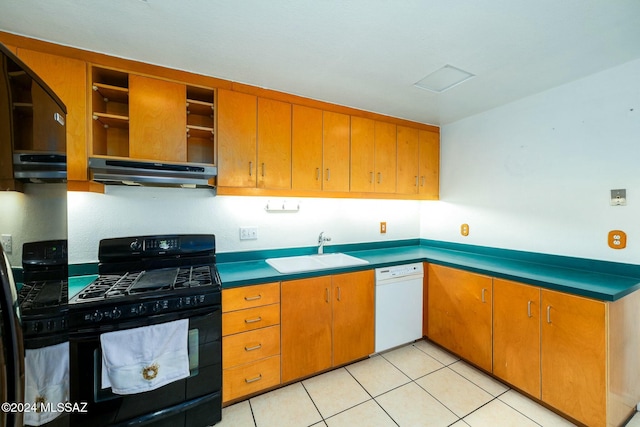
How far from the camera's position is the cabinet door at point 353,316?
2111mm

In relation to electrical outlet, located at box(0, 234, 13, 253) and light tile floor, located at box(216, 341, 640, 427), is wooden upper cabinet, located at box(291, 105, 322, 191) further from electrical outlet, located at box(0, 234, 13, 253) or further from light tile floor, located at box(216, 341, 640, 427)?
electrical outlet, located at box(0, 234, 13, 253)

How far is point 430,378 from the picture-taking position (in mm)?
2059

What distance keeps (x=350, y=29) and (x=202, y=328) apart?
191 cm

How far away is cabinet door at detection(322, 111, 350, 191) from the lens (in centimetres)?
237

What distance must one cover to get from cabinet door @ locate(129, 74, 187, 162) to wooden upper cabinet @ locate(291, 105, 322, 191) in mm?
836

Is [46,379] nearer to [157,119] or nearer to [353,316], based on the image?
[157,119]

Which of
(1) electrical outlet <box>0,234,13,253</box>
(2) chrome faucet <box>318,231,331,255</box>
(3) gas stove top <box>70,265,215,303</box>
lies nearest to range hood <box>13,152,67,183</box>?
(1) electrical outlet <box>0,234,13,253</box>

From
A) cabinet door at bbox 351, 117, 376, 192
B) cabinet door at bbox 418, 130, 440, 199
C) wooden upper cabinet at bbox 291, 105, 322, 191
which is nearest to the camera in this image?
wooden upper cabinet at bbox 291, 105, 322, 191

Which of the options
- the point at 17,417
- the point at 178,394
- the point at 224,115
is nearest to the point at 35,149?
the point at 17,417

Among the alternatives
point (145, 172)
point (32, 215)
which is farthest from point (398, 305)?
point (32, 215)

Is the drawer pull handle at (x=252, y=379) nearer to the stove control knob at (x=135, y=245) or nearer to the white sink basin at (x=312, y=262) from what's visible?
the white sink basin at (x=312, y=262)

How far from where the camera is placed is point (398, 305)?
2.38m

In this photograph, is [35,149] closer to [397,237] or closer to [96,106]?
[96,106]

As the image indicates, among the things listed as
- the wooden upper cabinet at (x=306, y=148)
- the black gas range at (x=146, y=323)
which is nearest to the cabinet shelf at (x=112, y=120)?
the black gas range at (x=146, y=323)
